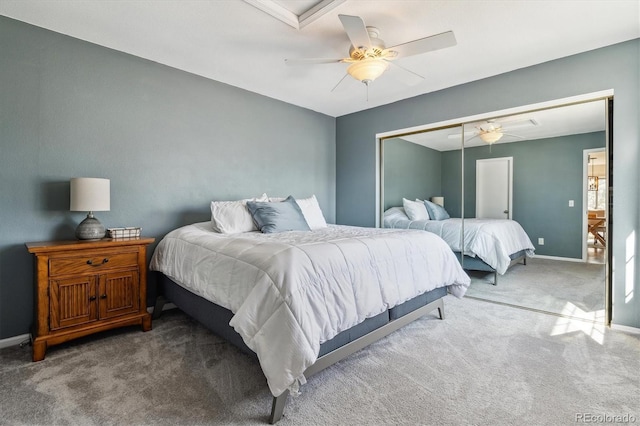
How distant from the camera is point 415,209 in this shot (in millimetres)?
4141

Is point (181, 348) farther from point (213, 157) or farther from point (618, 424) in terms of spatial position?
point (618, 424)

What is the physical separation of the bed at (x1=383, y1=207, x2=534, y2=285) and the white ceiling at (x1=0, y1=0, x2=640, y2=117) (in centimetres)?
169

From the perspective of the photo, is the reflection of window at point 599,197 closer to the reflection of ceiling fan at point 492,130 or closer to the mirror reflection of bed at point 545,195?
the mirror reflection of bed at point 545,195

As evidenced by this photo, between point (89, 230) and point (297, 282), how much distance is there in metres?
1.89

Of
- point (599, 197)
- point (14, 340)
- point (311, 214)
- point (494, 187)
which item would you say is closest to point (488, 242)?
point (494, 187)

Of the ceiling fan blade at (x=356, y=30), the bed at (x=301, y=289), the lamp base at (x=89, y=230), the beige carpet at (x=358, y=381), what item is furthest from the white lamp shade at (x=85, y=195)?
the ceiling fan blade at (x=356, y=30)

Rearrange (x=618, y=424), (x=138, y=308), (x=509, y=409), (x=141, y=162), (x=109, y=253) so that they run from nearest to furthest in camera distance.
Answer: (x=618, y=424), (x=509, y=409), (x=109, y=253), (x=138, y=308), (x=141, y=162)

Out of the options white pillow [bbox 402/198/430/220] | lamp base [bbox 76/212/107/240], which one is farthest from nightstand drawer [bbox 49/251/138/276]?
white pillow [bbox 402/198/430/220]

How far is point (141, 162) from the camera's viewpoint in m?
2.96

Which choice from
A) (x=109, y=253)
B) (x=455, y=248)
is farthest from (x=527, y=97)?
(x=109, y=253)

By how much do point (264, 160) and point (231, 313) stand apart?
246cm

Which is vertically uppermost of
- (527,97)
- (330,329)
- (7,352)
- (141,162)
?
(527,97)

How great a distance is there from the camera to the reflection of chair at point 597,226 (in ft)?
9.19

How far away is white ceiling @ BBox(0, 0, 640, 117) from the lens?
2195 millimetres
